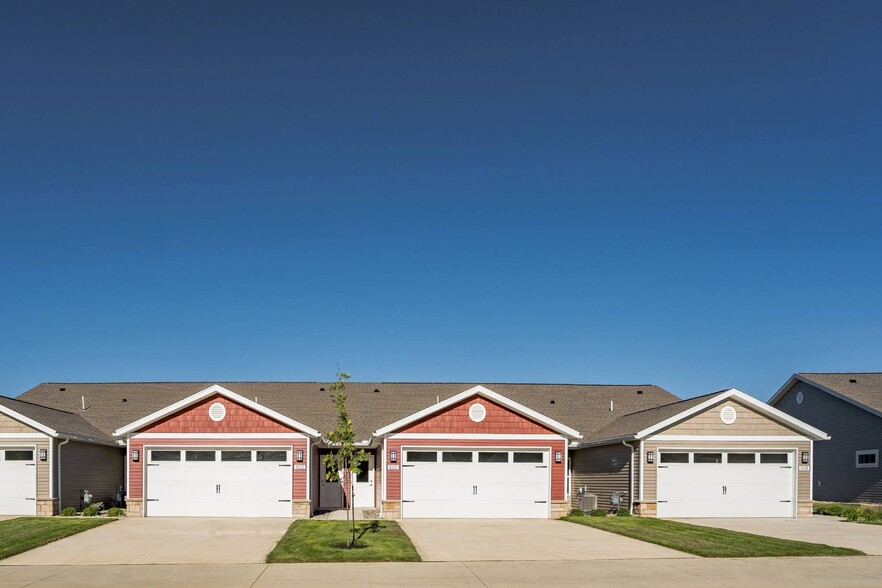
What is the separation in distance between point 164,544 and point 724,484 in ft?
55.7

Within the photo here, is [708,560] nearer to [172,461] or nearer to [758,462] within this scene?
[758,462]

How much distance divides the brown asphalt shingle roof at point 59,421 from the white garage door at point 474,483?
423 inches

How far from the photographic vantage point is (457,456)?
2609 cm

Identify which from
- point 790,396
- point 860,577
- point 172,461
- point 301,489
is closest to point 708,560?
point 860,577

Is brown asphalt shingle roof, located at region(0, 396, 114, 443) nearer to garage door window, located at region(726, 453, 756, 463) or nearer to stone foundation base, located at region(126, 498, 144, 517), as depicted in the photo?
stone foundation base, located at region(126, 498, 144, 517)

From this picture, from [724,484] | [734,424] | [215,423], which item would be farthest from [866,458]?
[215,423]

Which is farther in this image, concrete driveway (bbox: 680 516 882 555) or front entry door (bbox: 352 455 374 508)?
front entry door (bbox: 352 455 374 508)

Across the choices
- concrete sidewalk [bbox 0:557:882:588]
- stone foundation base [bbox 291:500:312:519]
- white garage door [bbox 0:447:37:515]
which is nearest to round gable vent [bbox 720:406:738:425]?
concrete sidewalk [bbox 0:557:882:588]

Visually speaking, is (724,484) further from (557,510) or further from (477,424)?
(477,424)

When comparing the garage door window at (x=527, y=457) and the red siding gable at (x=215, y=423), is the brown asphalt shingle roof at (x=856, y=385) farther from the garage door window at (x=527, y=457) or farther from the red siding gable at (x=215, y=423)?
the red siding gable at (x=215, y=423)

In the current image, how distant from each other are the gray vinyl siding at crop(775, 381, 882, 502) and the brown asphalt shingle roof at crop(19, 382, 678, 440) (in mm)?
5941

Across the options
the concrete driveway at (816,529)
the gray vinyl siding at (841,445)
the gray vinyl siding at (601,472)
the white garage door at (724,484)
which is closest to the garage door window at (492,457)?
the gray vinyl siding at (601,472)

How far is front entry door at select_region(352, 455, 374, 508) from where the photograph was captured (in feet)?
99.9

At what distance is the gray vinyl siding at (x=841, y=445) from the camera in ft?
99.9
